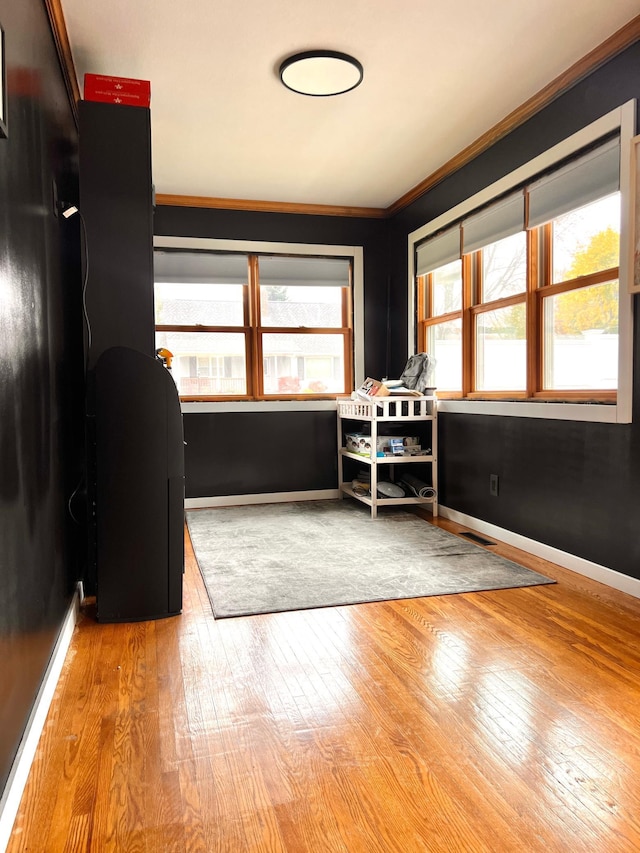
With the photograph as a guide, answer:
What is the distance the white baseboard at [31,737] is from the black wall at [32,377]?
0.13 feet

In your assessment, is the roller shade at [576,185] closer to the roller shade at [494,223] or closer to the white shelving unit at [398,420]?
the roller shade at [494,223]

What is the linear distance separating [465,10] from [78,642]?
303 cm

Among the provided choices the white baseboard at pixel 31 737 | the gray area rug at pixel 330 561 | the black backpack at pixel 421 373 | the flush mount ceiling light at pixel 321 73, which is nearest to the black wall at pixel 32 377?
the white baseboard at pixel 31 737

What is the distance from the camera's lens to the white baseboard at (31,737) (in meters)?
1.33

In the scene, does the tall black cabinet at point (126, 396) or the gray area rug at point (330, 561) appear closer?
the tall black cabinet at point (126, 396)

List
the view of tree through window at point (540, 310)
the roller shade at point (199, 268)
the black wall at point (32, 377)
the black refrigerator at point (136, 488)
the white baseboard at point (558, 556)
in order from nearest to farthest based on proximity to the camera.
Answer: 1. the black wall at point (32, 377)
2. the black refrigerator at point (136, 488)
3. the white baseboard at point (558, 556)
4. the view of tree through window at point (540, 310)
5. the roller shade at point (199, 268)

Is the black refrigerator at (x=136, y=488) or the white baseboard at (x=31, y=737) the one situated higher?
the black refrigerator at (x=136, y=488)

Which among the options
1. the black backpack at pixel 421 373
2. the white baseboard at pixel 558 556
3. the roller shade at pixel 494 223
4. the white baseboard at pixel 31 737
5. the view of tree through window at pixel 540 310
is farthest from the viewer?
the black backpack at pixel 421 373

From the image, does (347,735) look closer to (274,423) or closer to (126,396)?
(126,396)

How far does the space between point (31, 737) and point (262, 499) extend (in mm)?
3694

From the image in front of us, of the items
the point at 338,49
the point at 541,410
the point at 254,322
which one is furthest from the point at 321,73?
the point at 254,322

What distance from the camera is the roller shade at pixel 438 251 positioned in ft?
14.5

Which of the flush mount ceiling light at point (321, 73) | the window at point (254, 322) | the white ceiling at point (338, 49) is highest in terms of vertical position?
the white ceiling at point (338, 49)

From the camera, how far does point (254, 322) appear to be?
528 cm
